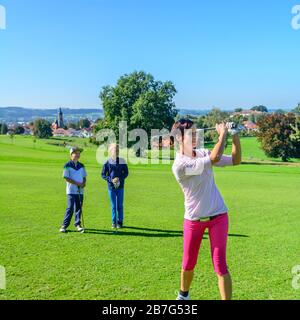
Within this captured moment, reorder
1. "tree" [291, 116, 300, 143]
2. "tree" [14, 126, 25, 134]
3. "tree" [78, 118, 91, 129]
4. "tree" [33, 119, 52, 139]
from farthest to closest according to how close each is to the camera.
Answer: "tree" [78, 118, 91, 129] → "tree" [14, 126, 25, 134] → "tree" [33, 119, 52, 139] → "tree" [291, 116, 300, 143]

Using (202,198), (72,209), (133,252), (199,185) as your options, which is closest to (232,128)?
(199,185)

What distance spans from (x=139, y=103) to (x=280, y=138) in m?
23.2

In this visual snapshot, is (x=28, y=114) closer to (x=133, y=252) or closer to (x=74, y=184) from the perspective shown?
(x=74, y=184)

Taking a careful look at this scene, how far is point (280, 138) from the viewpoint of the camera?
66.0 m

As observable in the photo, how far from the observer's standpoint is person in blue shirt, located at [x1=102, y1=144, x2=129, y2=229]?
1070cm

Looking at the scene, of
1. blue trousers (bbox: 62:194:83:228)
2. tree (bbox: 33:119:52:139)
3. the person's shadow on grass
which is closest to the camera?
the person's shadow on grass

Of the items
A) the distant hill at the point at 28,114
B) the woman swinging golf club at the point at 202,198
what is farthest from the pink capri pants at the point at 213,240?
the distant hill at the point at 28,114

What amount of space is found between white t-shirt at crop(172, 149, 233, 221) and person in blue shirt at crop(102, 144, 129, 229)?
524cm

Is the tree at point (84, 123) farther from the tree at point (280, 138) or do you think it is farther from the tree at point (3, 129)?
the tree at point (280, 138)

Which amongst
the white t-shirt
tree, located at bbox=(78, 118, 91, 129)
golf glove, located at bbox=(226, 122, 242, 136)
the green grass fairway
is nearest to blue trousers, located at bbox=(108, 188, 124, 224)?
the green grass fairway

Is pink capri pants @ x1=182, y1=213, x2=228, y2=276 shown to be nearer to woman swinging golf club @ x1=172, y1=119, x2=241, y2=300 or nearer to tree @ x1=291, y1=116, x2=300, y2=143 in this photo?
woman swinging golf club @ x1=172, y1=119, x2=241, y2=300

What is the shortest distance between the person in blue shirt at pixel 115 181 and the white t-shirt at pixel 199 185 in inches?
206
